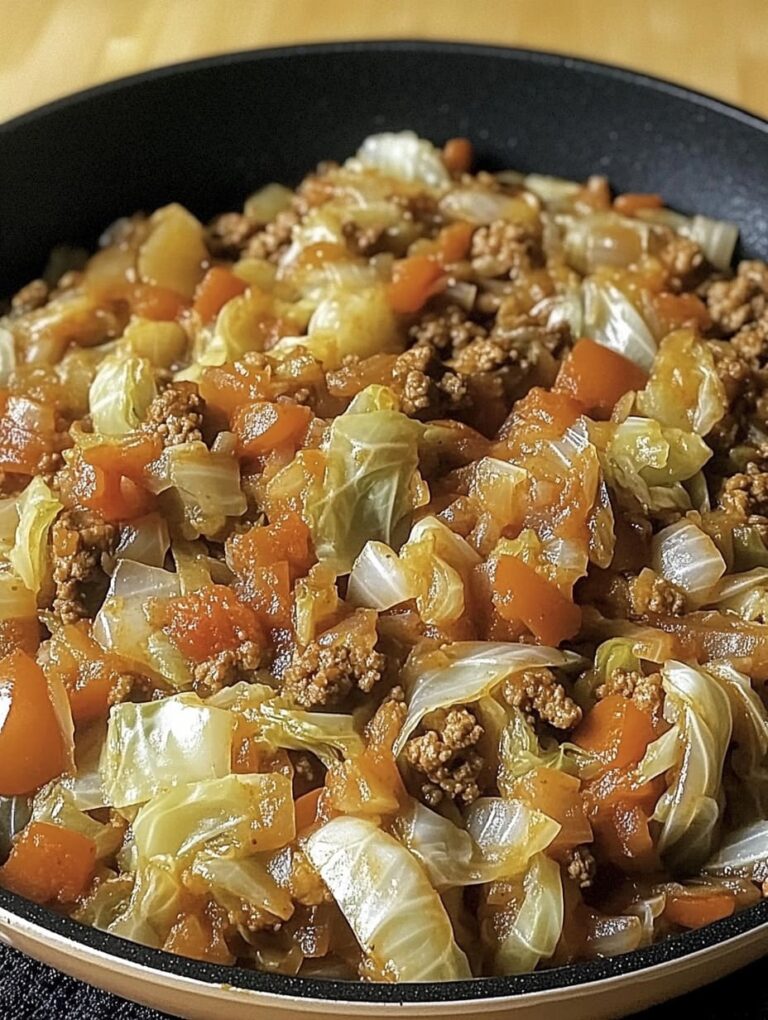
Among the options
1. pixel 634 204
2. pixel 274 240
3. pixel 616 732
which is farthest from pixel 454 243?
pixel 616 732

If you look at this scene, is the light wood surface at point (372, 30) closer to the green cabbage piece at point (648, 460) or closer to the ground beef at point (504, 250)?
the ground beef at point (504, 250)

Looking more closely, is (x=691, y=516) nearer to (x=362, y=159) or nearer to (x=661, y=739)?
(x=661, y=739)

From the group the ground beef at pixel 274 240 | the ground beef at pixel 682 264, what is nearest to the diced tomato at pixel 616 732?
the ground beef at pixel 682 264

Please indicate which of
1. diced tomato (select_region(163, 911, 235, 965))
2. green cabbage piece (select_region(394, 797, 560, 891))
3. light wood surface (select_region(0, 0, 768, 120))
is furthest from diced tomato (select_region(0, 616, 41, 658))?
light wood surface (select_region(0, 0, 768, 120))

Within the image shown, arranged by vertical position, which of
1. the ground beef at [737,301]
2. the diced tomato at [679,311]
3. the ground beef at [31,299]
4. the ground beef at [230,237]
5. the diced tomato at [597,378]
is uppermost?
the ground beef at [737,301]

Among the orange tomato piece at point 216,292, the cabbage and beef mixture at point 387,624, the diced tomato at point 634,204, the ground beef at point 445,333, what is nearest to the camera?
the cabbage and beef mixture at point 387,624

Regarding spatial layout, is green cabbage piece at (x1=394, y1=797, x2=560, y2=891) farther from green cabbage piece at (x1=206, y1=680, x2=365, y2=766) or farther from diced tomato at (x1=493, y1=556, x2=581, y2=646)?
diced tomato at (x1=493, y1=556, x2=581, y2=646)

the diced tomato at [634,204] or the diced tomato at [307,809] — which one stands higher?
the diced tomato at [634,204]
